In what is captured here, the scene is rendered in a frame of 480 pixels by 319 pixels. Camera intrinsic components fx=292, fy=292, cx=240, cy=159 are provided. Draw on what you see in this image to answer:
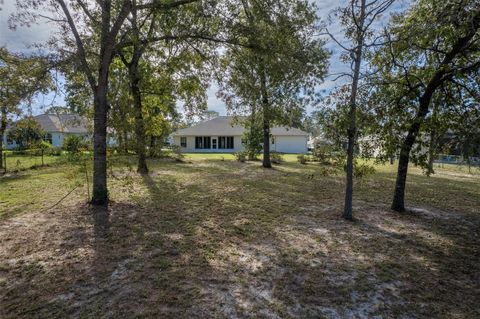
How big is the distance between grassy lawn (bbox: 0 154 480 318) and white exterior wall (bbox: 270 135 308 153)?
29245mm

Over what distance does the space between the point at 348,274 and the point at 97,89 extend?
21.8 ft

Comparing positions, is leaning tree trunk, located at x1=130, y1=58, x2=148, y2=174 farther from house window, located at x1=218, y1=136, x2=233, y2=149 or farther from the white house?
house window, located at x1=218, y1=136, x2=233, y2=149

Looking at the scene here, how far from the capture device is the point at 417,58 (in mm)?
7391

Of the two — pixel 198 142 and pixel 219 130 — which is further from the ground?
pixel 219 130

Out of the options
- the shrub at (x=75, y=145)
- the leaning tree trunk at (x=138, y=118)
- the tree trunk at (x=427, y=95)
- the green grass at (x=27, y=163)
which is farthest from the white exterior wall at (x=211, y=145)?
the tree trunk at (x=427, y=95)

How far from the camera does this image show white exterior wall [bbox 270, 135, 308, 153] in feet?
123

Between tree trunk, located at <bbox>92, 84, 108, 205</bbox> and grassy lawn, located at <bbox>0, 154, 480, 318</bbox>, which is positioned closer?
grassy lawn, located at <bbox>0, 154, 480, 318</bbox>

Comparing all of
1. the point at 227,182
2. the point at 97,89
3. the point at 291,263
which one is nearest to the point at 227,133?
the point at 227,182

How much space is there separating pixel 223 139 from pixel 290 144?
28.5ft

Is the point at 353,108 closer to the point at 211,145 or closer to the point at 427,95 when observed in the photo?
the point at 427,95

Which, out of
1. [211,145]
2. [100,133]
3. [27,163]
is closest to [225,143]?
[211,145]

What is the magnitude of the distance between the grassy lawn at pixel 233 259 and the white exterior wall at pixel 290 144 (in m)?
29.2

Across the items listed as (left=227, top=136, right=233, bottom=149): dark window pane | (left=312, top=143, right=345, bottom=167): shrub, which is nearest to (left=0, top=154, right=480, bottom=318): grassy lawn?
(left=312, top=143, right=345, bottom=167): shrub

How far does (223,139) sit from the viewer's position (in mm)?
36969
